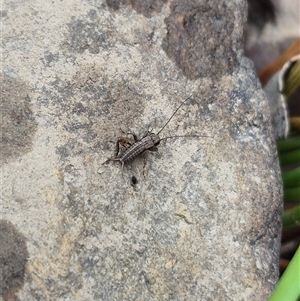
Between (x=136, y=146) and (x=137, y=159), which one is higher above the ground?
(x=136, y=146)

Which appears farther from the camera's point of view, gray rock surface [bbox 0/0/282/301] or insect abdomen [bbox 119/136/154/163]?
insect abdomen [bbox 119/136/154/163]

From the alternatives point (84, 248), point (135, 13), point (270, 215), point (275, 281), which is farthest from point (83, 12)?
point (275, 281)

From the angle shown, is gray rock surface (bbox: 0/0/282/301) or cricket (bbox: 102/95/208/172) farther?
cricket (bbox: 102/95/208/172)

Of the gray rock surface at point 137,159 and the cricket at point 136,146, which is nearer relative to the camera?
the gray rock surface at point 137,159

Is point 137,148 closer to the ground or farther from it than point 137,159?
farther from it

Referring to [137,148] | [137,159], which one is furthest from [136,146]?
[137,159]

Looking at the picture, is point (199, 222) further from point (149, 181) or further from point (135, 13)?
point (135, 13)

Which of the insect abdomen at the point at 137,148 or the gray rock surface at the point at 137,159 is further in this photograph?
the insect abdomen at the point at 137,148

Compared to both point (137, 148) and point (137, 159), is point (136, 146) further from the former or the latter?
point (137, 159)
